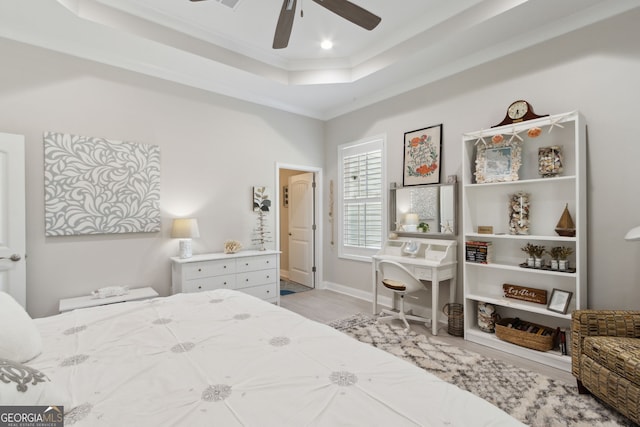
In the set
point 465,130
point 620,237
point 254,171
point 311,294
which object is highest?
point 465,130

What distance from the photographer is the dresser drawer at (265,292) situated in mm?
3928

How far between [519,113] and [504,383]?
7.69 ft

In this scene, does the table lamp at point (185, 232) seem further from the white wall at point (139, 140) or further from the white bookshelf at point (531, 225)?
the white bookshelf at point (531, 225)

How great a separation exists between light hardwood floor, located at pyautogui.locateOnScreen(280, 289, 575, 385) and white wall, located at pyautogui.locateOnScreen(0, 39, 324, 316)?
1219mm

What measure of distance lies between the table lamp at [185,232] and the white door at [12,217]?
49.6 inches

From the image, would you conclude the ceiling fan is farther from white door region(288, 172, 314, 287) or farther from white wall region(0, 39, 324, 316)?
white door region(288, 172, 314, 287)

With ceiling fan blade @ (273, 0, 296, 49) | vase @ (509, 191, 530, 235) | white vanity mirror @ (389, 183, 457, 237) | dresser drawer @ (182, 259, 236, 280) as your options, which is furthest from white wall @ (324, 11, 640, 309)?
dresser drawer @ (182, 259, 236, 280)

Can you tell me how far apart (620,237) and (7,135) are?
5161 millimetres

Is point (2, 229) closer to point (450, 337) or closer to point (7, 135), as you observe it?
point (7, 135)

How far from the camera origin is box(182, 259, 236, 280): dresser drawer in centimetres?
342

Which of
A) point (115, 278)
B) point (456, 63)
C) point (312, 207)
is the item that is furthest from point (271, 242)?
point (456, 63)

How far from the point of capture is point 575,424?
1809 millimetres

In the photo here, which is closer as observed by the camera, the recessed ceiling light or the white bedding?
the white bedding

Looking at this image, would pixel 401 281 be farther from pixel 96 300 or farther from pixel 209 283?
pixel 96 300
